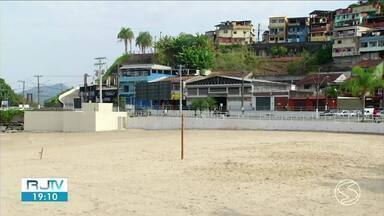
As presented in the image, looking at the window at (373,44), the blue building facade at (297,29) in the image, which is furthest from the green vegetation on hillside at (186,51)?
the window at (373,44)

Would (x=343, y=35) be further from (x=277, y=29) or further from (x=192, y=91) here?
(x=192, y=91)

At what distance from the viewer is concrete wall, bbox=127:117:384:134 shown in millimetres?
38906

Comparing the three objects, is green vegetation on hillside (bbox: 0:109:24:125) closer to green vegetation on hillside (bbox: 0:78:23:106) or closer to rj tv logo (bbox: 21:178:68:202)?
green vegetation on hillside (bbox: 0:78:23:106)

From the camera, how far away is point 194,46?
85.4m

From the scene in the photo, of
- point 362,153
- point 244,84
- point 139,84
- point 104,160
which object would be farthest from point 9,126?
point 362,153

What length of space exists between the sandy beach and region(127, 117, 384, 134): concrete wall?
36.3 ft

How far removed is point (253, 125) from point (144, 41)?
2342 inches

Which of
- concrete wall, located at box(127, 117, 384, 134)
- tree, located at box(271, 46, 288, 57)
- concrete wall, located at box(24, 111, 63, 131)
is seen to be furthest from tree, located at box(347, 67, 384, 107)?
tree, located at box(271, 46, 288, 57)

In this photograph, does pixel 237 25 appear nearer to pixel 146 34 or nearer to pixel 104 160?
pixel 146 34

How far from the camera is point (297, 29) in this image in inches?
3807

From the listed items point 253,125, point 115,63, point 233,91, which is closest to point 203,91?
point 233,91

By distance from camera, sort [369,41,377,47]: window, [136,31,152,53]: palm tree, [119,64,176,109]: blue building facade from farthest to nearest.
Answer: [136,31,152,53]: palm tree, [119,64,176,109]: blue building facade, [369,41,377,47]: window

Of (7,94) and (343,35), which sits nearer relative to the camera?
(343,35)

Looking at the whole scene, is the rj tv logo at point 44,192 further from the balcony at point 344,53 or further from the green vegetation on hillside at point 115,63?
the green vegetation on hillside at point 115,63
